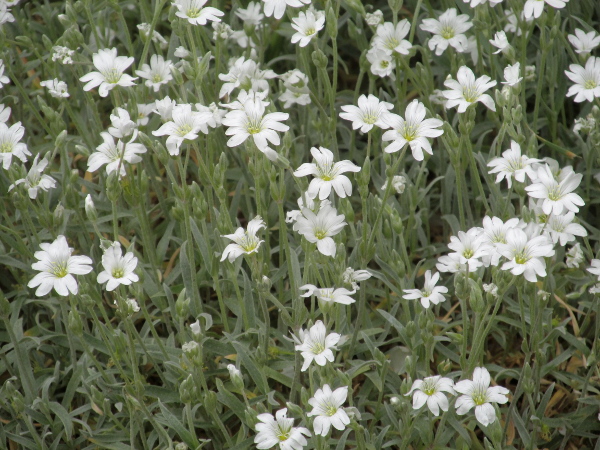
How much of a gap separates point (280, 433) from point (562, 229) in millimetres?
1151

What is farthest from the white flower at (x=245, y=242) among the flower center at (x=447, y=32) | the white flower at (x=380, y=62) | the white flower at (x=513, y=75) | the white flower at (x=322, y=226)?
the flower center at (x=447, y=32)

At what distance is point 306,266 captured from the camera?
2.28m

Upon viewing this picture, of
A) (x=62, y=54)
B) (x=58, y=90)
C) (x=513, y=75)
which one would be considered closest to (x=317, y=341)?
(x=513, y=75)

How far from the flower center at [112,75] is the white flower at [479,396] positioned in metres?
1.65

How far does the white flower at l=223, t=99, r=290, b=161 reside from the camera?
2.27 meters

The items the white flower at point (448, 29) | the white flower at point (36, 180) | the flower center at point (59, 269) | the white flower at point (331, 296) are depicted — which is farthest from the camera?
the white flower at point (448, 29)

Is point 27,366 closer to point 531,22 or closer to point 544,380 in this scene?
point 544,380

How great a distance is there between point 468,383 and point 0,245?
195 cm

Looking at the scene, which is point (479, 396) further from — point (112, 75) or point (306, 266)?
point (112, 75)

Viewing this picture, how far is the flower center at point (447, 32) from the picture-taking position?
130 inches

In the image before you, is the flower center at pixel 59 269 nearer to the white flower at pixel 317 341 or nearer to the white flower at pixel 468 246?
the white flower at pixel 317 341

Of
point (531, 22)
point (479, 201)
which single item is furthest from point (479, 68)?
point (479, 201)

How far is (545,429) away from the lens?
8.82 ft

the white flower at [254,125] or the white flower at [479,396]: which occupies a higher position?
the white flower at [254,125]
